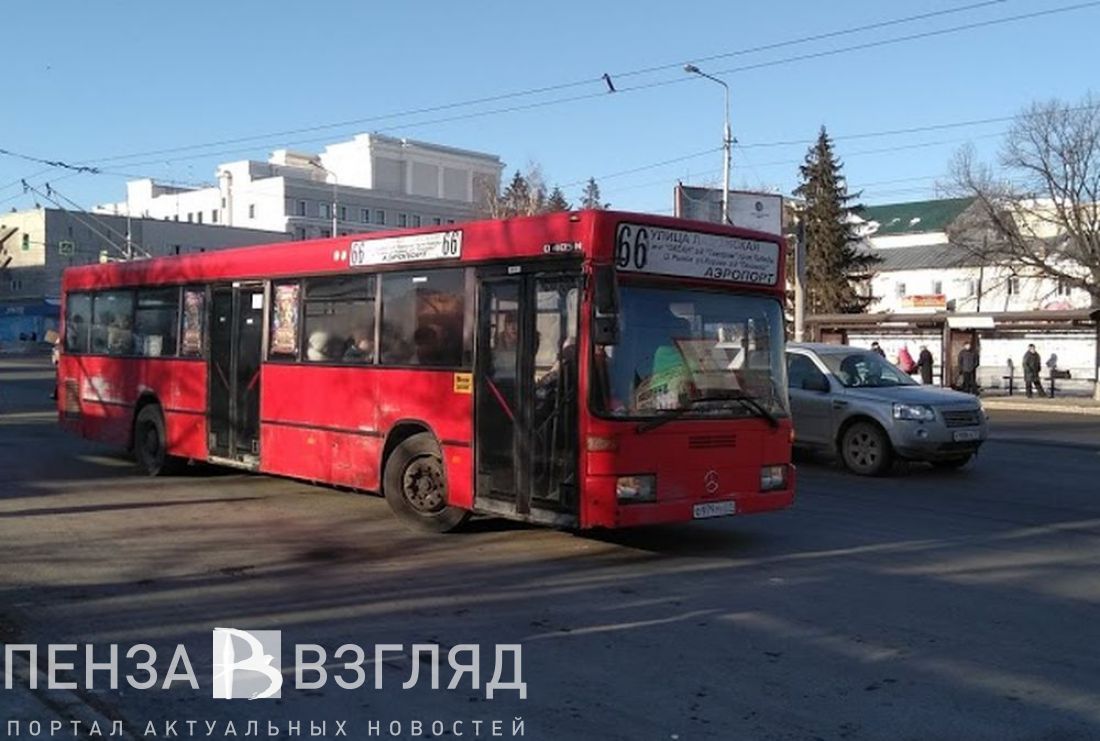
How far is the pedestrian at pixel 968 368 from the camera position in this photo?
3241 cm

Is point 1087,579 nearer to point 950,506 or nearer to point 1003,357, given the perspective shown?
point 950,506

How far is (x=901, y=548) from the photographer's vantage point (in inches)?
380

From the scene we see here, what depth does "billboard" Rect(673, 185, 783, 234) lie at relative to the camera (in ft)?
121

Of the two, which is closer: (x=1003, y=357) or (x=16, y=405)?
(x=16, y=405)

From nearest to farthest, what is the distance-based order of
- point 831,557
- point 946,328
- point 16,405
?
1. point 831,557
2. point 16,405
3. point 946,328

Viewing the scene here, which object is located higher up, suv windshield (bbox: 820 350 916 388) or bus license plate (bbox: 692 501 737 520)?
suv windshield (bbox: 820 350 916 388)

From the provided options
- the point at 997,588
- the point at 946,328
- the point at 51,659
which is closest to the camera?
the point at 51,659

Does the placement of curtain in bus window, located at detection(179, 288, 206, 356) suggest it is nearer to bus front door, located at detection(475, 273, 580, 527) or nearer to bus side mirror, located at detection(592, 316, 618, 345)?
bus front door, located at detection(475, 273, 580, 527)

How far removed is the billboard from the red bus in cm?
2614

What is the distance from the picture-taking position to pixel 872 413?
1462 cm

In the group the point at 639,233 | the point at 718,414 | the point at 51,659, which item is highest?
the point at 639,233

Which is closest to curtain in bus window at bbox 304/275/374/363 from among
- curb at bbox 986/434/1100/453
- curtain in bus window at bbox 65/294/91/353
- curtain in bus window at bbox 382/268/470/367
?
curtain in bus window at bbox 382/268/470/367

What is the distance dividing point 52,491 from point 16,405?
1690 centimetres

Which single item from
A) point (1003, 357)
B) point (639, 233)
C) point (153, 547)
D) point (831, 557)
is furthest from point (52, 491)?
point (1003, 357)
